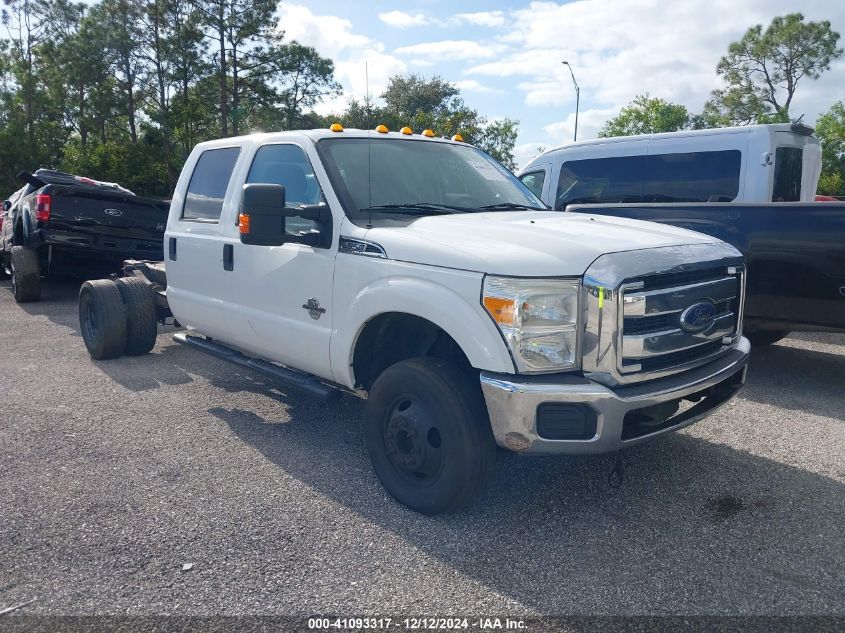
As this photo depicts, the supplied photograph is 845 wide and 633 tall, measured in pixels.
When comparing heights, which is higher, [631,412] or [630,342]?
[630,342]

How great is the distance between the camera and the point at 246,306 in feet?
15.3

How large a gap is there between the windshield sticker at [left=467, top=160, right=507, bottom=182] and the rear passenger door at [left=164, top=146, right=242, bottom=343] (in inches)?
65.1

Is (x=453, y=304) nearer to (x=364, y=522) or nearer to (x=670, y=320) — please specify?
(x=670, y=320)

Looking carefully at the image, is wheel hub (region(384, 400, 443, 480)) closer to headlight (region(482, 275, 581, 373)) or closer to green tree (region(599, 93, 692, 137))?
headlight (region(482, 275, 581, 373))

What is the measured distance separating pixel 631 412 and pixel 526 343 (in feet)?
1.83

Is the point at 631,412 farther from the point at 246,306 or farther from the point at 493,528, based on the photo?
the point at 246,306

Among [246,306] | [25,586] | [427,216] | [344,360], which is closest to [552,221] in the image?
[427,216]

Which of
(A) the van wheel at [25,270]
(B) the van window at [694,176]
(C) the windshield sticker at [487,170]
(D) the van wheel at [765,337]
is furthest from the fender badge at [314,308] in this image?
(A) the van wheel at [25,270]

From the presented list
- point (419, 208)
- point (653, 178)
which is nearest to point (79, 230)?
point (419, 208)

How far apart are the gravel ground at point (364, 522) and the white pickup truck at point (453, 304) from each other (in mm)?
418

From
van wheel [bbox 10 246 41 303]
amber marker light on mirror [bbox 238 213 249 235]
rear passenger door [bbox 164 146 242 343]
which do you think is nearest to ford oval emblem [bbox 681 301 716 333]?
amber marker light on mirror [bbox 238 213 249 235]

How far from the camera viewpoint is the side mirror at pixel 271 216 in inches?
145

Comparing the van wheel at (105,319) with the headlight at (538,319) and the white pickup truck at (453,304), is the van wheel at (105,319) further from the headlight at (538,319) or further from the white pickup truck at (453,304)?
the headlight at (538,319)

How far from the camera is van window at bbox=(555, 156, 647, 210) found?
8.63 meters
